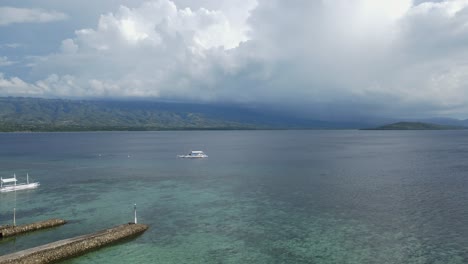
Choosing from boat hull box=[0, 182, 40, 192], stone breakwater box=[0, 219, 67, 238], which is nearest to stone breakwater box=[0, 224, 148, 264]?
stone breakwater box=[0, 219, 67, 238]

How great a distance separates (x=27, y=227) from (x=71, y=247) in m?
12.7

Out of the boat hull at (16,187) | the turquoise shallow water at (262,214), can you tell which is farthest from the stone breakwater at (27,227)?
the boat hull at (16,187)

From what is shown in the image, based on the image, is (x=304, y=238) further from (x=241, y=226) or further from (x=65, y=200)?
(x=65, y=200)

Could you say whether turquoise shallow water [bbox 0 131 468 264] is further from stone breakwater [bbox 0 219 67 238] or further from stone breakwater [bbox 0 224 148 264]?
stone breakwater [bbox 0 219 67 238]

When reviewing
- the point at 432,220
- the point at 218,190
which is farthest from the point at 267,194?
the point at 432,220

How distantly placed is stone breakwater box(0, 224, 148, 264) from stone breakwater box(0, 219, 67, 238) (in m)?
9.36

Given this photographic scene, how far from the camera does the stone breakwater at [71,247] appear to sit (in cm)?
3706

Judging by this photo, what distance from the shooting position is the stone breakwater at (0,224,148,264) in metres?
37.1

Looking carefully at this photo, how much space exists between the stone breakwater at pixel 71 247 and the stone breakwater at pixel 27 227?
936 centimetres

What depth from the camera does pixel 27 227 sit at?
4825 centimetres

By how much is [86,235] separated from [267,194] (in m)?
38.9

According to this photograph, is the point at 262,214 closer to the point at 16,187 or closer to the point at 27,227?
the point at 27,227

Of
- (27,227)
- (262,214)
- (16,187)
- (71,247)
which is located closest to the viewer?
(71,247)

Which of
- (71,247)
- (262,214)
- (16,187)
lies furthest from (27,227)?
(16,187)
